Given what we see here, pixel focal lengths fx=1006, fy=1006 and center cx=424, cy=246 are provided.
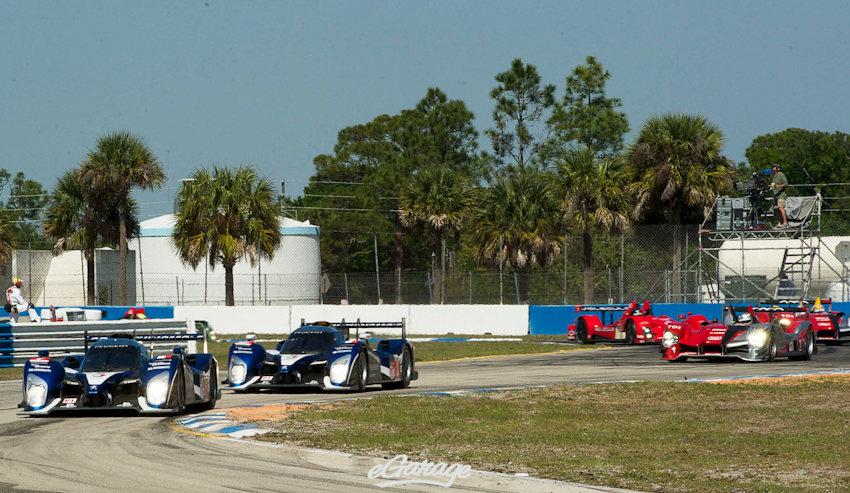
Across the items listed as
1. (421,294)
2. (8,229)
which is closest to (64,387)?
(421,294)

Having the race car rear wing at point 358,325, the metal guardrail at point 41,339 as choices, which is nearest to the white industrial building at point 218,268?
the metal guardrail at point 41,339

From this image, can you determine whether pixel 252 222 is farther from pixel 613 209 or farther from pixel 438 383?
pixel 438 383

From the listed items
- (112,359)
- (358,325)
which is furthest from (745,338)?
(112,359)

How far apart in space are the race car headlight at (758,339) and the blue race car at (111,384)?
13.1 m

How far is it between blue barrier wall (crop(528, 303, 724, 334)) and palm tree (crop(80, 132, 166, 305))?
710 inches

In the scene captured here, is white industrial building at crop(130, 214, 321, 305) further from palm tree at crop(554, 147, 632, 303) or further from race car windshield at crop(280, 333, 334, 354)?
race car windshield at crop(280, 333, 334, 354)

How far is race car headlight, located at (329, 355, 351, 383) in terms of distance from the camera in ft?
51.9

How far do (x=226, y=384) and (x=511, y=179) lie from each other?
28400 millimetres

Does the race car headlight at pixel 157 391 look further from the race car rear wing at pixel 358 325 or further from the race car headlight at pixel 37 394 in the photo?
the race car rear wing at pixel 358 325

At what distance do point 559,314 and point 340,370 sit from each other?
19912 mm

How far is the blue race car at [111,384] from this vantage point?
1289 centimetres

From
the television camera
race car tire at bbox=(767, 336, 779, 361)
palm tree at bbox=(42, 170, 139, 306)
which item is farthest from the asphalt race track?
palm tree at bbox=(42, 170, 139, 306)

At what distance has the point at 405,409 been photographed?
44.6 ft

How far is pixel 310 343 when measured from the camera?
16656 millimetres
